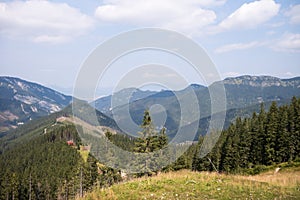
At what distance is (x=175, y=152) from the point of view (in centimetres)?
4372

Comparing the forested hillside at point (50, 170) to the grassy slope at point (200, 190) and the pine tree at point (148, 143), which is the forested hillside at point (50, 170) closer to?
the pine tree at point (148, 143)

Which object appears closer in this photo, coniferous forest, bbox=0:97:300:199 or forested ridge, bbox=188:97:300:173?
coniferous forest, bbox=0:97:300:199

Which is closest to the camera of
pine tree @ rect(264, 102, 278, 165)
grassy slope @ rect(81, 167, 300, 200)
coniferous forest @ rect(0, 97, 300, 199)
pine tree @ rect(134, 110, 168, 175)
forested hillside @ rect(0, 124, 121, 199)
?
grassy slope @ rect(81, 167, 300, 200)

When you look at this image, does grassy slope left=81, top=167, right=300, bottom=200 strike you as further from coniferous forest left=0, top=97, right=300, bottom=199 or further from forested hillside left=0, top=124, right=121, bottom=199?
forested hillside left=0, top=124, right=121, bottom=199

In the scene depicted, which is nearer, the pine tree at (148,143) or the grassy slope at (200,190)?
the grassy slope at (200,190)

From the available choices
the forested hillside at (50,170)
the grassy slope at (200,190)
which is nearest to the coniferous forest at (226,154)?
the forested hillside at (50,170)

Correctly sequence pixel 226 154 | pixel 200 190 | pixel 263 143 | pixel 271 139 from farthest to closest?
pixel 226 154, pixel 263 143, pixel 271 139, pixel 200 190

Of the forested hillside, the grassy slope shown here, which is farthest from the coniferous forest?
the grassy slope

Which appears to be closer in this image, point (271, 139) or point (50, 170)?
point (271, 139)

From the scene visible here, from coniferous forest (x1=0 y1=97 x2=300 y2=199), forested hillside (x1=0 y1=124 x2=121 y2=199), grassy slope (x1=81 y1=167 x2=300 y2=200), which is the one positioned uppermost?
grassy slope (x1=81 y1=167 x2=300 y2=200)

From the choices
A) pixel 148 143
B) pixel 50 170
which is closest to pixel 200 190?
pixel 148 143

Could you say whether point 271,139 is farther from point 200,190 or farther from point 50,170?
point 50,170

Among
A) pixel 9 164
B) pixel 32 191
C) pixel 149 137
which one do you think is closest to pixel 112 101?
pixel 149 137

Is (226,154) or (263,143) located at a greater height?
(263,143)
